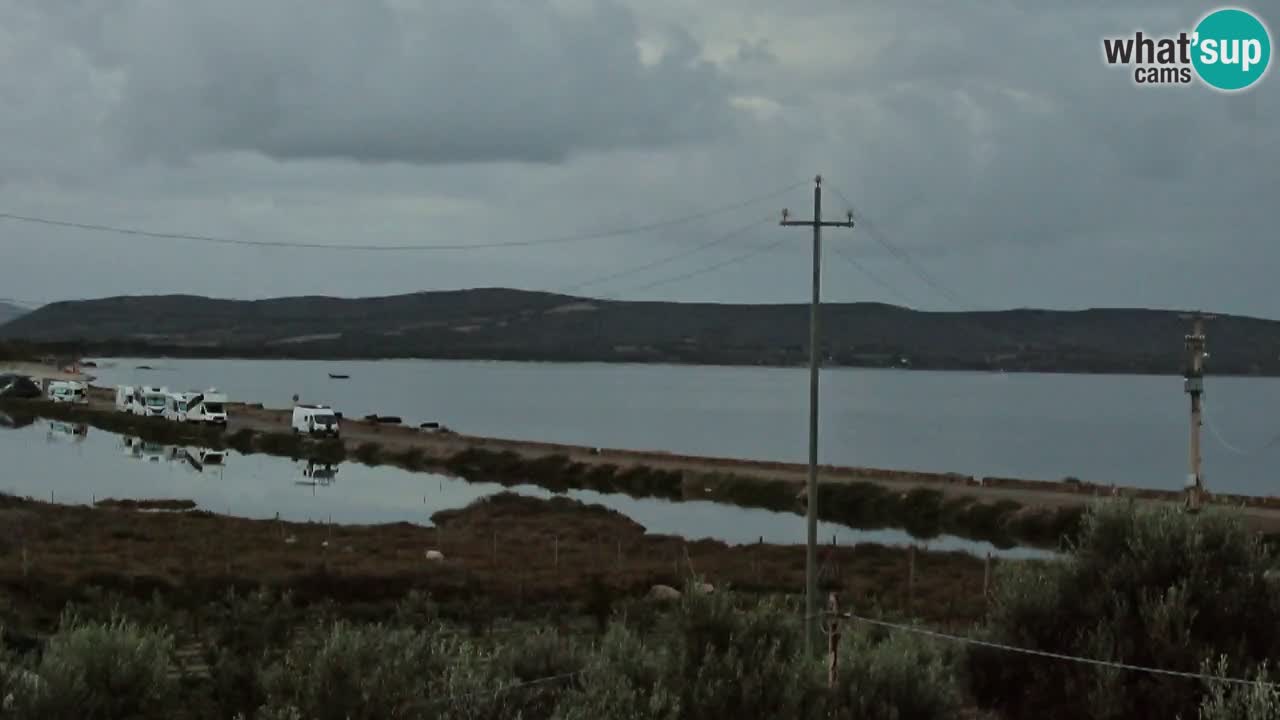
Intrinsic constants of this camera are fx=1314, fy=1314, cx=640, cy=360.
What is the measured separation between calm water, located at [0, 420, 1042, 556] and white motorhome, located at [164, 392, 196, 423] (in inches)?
466

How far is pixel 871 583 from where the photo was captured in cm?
3681

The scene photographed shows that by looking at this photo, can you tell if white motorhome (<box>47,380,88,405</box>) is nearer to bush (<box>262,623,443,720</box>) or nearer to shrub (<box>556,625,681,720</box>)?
bush (<box>262,623,443,720</box>)

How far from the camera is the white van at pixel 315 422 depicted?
3556 inches

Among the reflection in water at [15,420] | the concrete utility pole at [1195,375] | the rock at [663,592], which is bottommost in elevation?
the rock at [663,592]

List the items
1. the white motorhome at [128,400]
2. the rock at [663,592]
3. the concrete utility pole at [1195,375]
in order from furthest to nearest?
the white motorhome at [128,400]
the concrete utility pole at [1195,375]
the rock at [663,592]

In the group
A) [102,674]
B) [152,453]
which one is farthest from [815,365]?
[152,453]

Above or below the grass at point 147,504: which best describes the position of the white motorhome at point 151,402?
above

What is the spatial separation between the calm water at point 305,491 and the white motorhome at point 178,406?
11.8m

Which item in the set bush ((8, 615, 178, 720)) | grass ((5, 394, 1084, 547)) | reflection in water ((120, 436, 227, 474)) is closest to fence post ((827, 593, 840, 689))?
bush ((8, 615, 178, 720))

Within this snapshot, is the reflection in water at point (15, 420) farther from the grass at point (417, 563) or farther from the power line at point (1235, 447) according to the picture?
the power line at point (1235, 447)

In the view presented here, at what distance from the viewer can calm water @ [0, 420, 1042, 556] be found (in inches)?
2242

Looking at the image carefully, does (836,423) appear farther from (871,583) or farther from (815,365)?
(815,365)

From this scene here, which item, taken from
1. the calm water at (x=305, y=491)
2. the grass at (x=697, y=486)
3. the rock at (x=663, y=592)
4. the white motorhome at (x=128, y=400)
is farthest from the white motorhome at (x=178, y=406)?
the rock at (x=663, y=592)

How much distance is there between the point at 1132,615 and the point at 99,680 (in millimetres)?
10953
